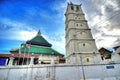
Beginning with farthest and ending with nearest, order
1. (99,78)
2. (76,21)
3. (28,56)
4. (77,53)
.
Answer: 1. (76,21)
2. (77,53)
3. (28,56)
4. (99,78)

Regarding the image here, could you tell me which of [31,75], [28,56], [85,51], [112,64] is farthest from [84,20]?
[31,75]

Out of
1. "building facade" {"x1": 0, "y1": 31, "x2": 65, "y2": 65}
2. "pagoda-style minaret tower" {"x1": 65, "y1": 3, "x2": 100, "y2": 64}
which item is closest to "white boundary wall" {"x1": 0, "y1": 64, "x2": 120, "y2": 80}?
"building facade" {"x1": 0, "y1": 31, "x2": 65, "y2": 65}

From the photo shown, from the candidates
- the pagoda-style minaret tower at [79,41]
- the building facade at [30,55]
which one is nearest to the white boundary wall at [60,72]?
the building facade at [30,55]

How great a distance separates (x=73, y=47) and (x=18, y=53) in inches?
531

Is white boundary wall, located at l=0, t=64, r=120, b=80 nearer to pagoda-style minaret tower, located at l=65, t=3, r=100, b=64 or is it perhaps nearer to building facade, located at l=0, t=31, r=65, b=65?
building facade, located at l=0, t=31, r=65, b=65

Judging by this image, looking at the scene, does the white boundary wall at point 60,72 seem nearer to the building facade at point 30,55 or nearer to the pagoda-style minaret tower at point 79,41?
the building facade at point 30,55

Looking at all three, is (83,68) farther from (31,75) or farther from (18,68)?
(18,68)

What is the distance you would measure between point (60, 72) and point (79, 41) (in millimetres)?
14240

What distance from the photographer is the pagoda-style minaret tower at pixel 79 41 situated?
2294 cm

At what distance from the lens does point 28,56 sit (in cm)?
1912

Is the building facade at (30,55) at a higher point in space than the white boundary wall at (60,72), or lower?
higher

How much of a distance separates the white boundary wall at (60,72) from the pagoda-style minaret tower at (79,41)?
7.27 metres

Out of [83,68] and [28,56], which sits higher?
[28,56]

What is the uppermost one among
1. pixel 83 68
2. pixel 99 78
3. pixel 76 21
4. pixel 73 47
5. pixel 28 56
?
pixel 76 21
